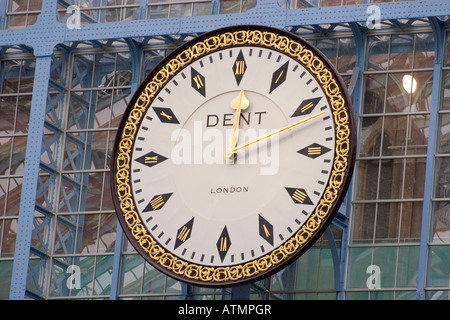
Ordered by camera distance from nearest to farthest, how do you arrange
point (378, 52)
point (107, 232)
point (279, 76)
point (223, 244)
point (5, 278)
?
point (223, 244) < point (279, 76) < point (378, 52) < point (107, 232) < point (5, 278)

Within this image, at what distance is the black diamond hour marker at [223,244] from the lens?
1980 centimetres

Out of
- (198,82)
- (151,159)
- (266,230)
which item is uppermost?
(198,82)

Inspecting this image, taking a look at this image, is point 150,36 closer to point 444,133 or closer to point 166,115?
point 166,115

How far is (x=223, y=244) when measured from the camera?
1984 cm

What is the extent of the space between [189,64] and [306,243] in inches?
105

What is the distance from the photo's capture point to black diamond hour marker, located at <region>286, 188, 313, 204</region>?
19641mm

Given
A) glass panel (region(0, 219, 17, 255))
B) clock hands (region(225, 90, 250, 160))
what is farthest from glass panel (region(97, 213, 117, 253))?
clock hands (region(225, 90, 250, 160))

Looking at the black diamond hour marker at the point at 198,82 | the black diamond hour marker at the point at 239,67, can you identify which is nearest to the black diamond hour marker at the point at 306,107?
the black diamond hour marker at the point at 239,67

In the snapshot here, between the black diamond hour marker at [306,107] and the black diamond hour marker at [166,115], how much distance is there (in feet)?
4.75

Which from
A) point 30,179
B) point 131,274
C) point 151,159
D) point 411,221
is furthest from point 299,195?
point 30,179

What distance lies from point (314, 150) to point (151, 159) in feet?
6.38

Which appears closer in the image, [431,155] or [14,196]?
[431,155]

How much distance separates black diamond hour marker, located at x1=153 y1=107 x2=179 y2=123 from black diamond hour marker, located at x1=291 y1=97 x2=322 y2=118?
145 cm

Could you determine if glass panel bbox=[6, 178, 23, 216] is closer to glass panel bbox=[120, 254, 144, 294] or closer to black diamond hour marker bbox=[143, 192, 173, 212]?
glass panel bbox=[120, 254, 144, 294]
